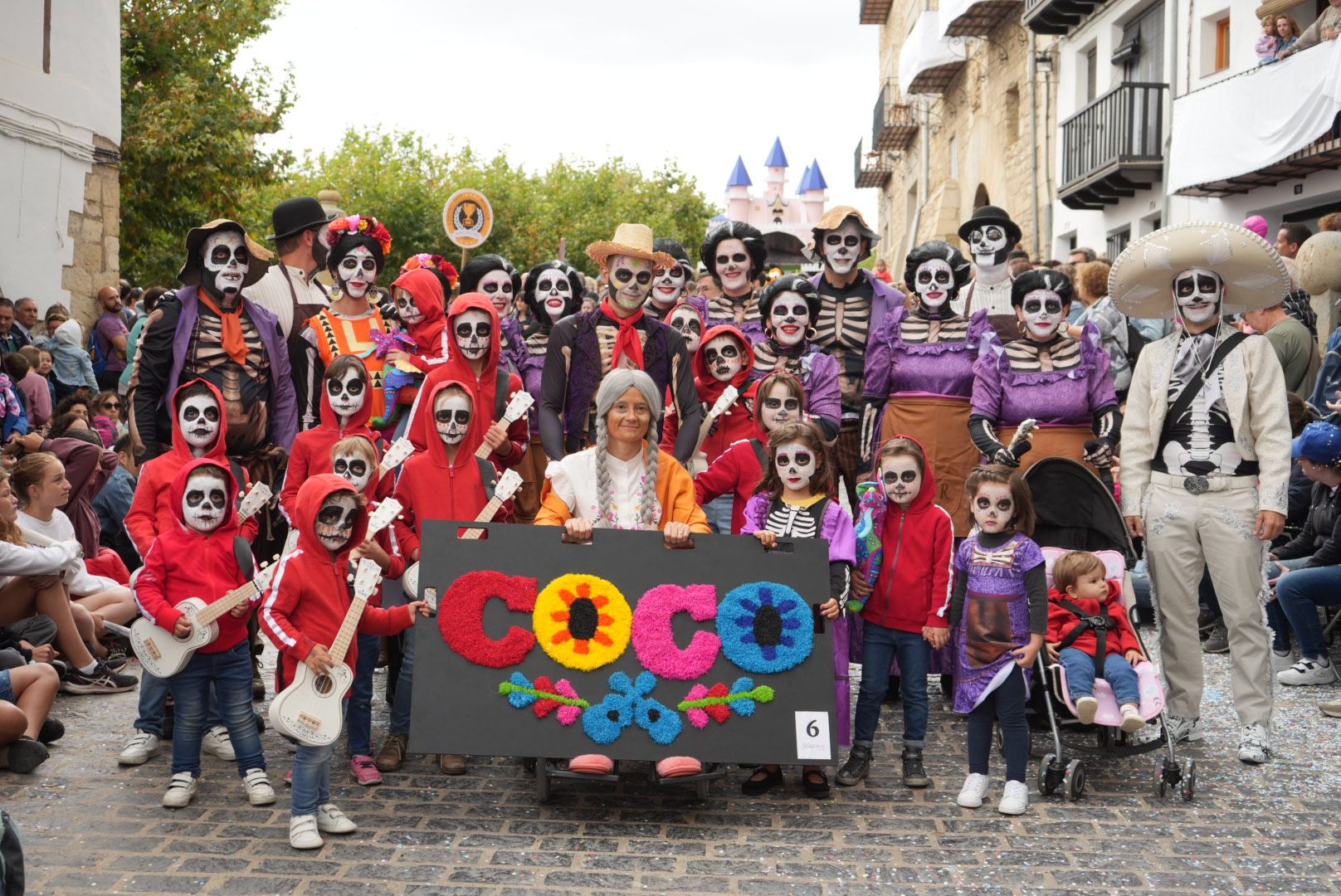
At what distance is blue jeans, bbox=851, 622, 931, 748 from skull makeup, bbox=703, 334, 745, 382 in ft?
5.86

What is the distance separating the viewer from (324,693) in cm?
539

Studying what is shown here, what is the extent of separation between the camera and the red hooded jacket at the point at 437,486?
6.48m

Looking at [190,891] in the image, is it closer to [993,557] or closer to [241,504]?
[241,504]

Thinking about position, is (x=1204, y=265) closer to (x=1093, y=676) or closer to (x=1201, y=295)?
(x=1201, y=295)

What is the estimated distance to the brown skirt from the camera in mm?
7527

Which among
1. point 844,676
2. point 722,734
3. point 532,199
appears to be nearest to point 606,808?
point 722,734

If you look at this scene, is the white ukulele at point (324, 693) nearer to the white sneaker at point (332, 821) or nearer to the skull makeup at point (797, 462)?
the white sneaker at point (332, 821)

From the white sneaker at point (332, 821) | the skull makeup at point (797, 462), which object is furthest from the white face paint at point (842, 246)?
the white sneaker at point (332, 821)

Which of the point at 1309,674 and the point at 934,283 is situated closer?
the point at 934,283

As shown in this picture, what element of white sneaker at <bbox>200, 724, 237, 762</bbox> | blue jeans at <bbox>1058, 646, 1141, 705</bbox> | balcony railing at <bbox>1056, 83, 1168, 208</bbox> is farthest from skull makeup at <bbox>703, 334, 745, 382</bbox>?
balcony railing at <bbox>1056, 83, 1168, 208</bbox>

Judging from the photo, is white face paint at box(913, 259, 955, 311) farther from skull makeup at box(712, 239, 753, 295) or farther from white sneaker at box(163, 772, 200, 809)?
white sneaker at box(163, 772, 200, 809)

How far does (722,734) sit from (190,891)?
6.83 ft

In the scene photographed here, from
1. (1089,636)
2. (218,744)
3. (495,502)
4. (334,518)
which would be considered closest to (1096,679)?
(1089,636)

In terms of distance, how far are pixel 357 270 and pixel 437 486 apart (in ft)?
5.53
